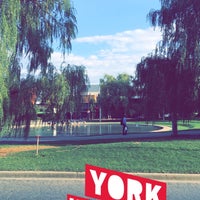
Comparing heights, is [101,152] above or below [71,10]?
below

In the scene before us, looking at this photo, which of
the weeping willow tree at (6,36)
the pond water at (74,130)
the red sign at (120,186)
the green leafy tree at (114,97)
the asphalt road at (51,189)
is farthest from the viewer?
the green leafy tree at (114,97)

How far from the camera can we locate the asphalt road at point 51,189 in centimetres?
669

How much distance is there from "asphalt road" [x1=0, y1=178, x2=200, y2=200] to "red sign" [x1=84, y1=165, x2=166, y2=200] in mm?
3987

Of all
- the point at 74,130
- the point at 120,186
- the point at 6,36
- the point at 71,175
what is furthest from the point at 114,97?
the point at 120,186

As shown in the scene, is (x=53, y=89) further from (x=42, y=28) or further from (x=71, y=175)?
(x=71, y=175)

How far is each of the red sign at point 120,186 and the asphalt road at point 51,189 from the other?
13.1ft

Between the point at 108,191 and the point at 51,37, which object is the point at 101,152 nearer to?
the point at 51,37

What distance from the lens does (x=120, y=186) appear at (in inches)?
105

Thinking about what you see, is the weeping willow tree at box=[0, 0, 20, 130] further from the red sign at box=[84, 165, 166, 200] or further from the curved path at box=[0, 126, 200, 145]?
the red sign at box=[84, 165, 166, 200]

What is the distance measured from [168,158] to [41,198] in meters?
5.02

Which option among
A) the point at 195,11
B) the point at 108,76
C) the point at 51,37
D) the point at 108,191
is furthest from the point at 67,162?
the point at 108,76

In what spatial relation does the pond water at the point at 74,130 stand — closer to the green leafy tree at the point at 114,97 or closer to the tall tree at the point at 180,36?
the tall tree at the point at 180,36

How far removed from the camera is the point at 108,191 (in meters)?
2.70

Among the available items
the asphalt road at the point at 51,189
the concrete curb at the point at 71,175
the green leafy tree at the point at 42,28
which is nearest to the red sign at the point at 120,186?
the asphalt road at the point at 51,189
